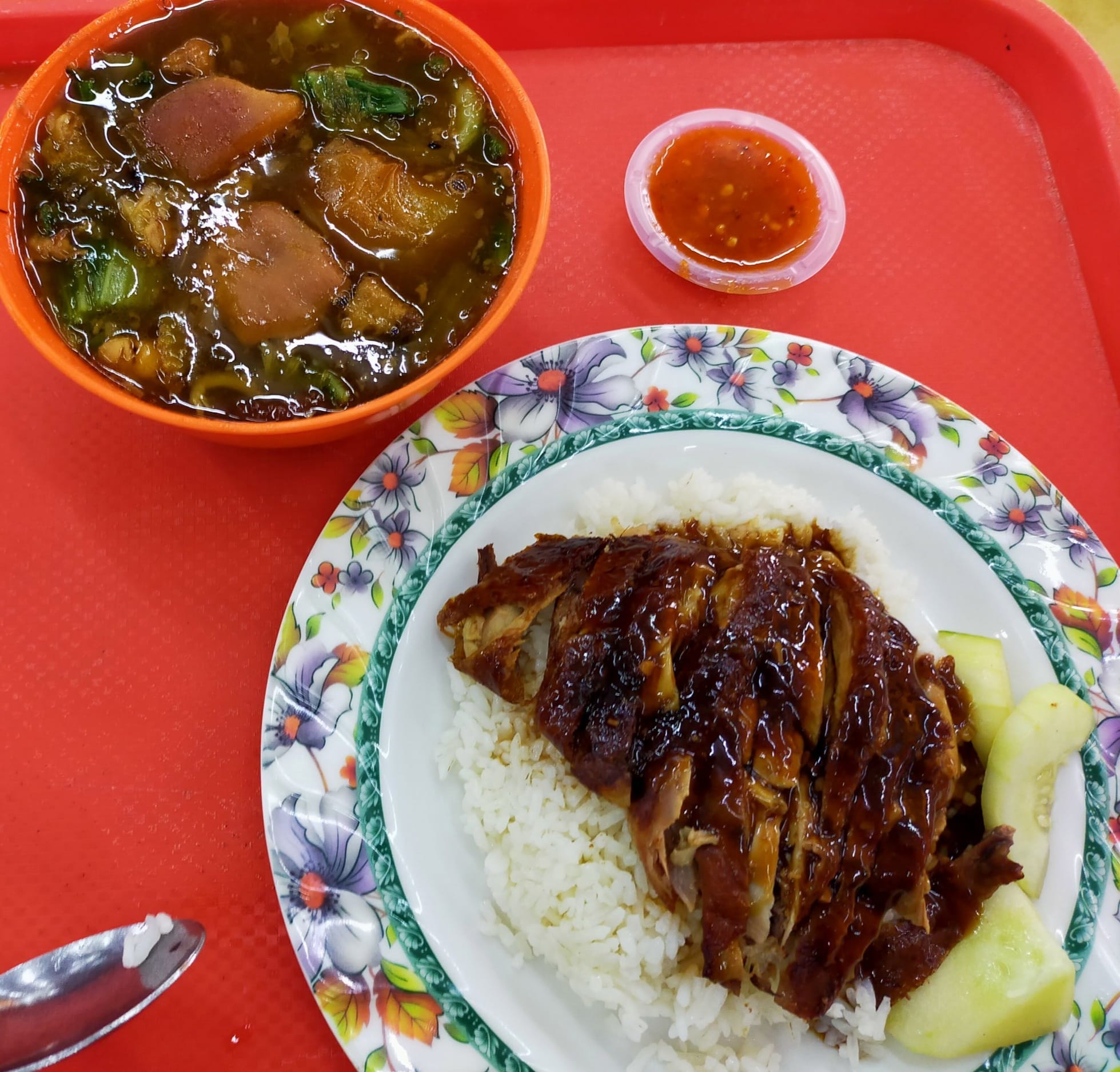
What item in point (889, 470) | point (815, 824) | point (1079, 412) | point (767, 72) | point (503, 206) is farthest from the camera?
point (767, 72)

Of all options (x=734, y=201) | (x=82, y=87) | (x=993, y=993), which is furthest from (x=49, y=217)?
(x=993, y=993)

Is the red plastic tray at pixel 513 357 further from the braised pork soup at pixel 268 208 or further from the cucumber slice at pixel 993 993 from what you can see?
the cucumber slice at pixel 993 993

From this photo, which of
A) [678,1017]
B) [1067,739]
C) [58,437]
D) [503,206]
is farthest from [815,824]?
[58,437]

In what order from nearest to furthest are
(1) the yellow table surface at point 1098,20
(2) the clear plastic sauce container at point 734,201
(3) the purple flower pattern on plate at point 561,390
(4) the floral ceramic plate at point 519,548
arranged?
(4) the floral ceramic plate at point 519,548, (3) the purple flower pattern on plate at point 561,390, (2) the clear plastic sauce container at point 734,201, (1) the yellow table surface at point 1098,20

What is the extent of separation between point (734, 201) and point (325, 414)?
1.71 metres

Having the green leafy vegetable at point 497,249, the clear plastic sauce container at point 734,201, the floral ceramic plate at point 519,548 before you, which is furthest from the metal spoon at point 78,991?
the clear plastic sauce container at point 734,201

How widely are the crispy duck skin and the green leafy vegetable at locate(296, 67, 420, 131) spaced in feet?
4.04

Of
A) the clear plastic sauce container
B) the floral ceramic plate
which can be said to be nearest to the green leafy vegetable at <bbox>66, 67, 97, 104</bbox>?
the floral ceramic plate

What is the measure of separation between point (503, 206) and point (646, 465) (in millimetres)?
845

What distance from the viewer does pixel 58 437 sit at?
251 cm

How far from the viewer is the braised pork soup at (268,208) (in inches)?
76.6

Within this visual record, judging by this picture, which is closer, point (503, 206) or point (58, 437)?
point (503, 206)

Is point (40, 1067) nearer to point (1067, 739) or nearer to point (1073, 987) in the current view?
point (1073, 987)

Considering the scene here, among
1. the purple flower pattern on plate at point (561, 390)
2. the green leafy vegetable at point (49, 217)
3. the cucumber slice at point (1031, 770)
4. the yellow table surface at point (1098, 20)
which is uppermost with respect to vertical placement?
the yellow table surface at point (1098, 20)
